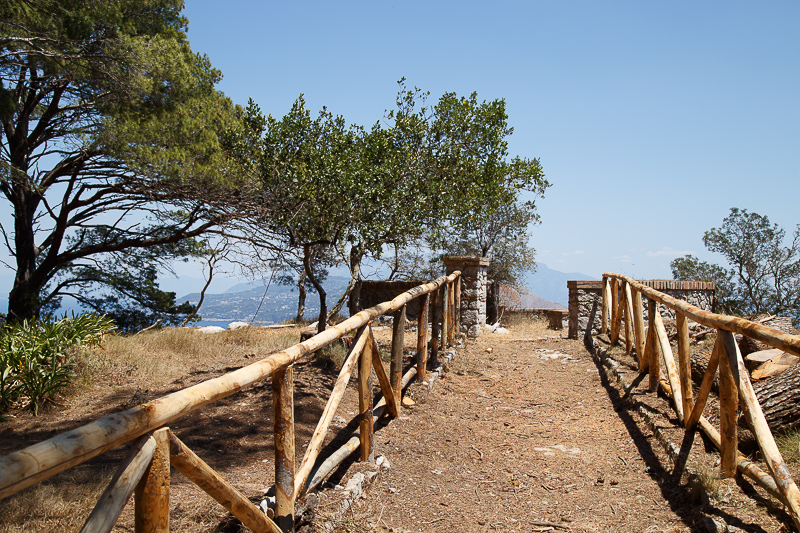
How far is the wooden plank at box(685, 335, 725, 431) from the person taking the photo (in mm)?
3303

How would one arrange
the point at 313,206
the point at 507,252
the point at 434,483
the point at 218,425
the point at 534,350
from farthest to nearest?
the point at 507,252
the point at 534,350
the point at 313,206
the point at 218,425
the point at 434,483

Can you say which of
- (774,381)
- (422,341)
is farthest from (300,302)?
(774,381)

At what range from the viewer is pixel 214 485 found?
1877 mm

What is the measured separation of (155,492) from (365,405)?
2.14 m

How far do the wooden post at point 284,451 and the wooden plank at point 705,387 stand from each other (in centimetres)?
264

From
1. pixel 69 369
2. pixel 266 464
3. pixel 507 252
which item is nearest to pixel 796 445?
pixel 266 464

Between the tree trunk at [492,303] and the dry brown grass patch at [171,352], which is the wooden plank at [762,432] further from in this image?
the tree trunk at [492,303]

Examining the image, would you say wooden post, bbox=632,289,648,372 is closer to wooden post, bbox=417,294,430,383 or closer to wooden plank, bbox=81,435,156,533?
wooden post, bbox=417,294,430,383

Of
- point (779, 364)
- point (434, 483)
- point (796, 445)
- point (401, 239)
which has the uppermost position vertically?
point (401, 239)

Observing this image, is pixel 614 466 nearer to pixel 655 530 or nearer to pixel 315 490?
pixel 655 530

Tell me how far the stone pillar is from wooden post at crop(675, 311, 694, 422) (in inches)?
219

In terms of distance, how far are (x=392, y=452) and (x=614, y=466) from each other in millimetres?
1761

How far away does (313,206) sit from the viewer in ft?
23.3

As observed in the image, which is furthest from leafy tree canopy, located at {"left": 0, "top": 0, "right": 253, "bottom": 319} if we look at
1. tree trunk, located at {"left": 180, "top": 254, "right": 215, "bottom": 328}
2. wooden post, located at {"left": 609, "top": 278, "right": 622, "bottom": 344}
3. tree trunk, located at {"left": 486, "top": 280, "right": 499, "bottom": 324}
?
tree trunk, located at {"left": 486, "top": 280, "right": 499, "bottom": 324}
